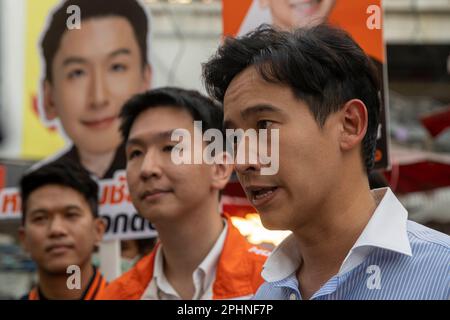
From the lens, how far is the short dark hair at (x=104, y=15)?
2893 millimetres

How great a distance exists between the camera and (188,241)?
2.29 metres

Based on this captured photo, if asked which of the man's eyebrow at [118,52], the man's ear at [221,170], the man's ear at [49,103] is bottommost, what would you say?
the man's ear at [221,170]

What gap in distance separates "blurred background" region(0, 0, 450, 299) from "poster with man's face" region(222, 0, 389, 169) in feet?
0.55

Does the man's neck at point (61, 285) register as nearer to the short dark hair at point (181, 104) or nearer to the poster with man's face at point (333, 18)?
the short dark hair at point (181, 104)

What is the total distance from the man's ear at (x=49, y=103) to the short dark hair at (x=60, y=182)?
364 mm

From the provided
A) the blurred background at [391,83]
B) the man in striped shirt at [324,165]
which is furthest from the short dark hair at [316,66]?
the blurred background at [391,83]

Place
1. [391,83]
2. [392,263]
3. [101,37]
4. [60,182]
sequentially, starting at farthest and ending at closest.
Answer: [391,83]
[101,37]
[60,182]
[392,263]

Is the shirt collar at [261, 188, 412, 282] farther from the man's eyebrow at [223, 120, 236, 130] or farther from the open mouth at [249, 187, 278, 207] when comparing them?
the man's eyebrow at [223, 120, 236, 130]

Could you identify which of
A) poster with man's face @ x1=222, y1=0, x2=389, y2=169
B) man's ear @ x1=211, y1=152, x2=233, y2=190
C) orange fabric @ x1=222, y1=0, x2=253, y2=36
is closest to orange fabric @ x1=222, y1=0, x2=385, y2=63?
poster with man's face @ x1=222, y1=0, x2=389, y2=169

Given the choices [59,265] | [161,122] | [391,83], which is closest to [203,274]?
[161,122]

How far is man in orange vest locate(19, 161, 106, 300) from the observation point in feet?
8.48

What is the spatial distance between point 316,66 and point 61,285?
152cm

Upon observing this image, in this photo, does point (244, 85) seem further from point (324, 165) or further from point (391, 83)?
point (391, 83)

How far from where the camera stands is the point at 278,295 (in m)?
1.59
